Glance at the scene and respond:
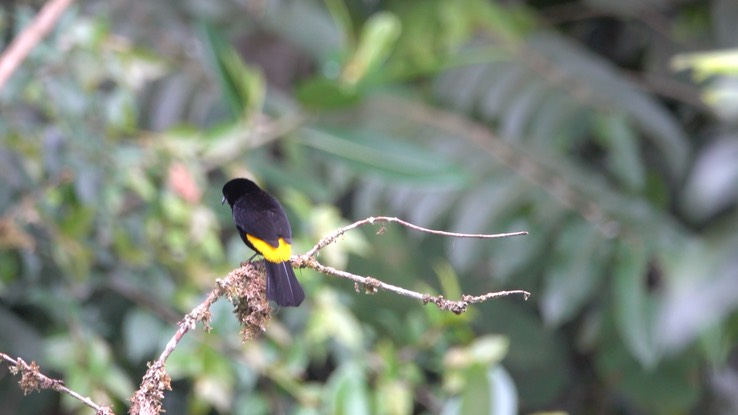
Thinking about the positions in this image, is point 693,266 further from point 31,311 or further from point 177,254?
point 31,311

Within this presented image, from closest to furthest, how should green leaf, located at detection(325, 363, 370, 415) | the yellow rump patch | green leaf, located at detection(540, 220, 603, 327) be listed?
the yellow rump patch, green leaf, located at detection(325, 363, 370, 415), green leaf, located at detection(540, 220, 603, 327)

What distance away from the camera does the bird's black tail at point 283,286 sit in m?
1.07

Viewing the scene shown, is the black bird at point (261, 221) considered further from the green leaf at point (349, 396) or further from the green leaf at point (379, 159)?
the green leaf at point (379, 159)

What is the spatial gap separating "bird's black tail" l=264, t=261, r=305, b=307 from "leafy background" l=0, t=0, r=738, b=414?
3.07ft

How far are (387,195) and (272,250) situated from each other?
2661 mm

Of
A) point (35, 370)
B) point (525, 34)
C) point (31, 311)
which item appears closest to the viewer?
point (35, 370)

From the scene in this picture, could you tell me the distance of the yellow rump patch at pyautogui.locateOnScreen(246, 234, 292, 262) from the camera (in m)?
1.25

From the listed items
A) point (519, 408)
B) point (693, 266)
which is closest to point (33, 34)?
point (693, 266)

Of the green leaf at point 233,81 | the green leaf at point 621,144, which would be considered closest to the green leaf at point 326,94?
the green leaf at point 233,81

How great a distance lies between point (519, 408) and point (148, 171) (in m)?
2.60

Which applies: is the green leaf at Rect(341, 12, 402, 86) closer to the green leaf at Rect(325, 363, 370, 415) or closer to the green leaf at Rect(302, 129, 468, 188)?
the green leaf at Rect(302, 129, 468, 188)

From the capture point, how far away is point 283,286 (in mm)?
1129

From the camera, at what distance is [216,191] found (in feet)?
9.24

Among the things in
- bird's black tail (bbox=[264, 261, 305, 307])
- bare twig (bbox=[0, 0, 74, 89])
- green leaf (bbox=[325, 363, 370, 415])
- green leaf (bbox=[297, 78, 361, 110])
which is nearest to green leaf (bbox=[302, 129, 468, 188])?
green leaf (bbox=[297, 78, 361, 110])
